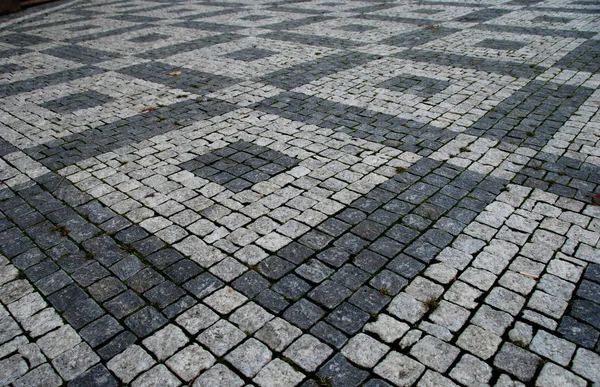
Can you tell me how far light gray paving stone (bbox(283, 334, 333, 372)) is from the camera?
3.35 meters

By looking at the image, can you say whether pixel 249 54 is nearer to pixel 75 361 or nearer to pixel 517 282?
pixel 517 282

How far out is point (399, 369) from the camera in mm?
3295

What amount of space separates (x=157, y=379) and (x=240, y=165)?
10.6ft

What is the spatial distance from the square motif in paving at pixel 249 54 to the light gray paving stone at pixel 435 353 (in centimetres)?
839

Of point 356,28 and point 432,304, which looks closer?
point 432,304

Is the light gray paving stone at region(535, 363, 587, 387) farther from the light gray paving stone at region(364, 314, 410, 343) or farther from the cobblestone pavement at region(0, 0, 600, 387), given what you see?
the light gray paving stone at region(364, 314, 410, 343)

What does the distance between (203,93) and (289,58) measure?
9.08 feet

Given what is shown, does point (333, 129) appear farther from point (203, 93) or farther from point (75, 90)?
point (75, 90)

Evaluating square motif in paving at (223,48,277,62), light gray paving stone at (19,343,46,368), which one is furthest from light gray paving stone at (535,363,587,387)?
square motif in paving at (223,48,277,62)

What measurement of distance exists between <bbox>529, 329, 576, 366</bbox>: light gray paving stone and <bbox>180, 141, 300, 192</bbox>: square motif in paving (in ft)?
10.9

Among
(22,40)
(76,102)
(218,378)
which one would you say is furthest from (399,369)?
(22,40)

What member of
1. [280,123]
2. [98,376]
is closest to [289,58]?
[280,123]

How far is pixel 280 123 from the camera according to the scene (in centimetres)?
728

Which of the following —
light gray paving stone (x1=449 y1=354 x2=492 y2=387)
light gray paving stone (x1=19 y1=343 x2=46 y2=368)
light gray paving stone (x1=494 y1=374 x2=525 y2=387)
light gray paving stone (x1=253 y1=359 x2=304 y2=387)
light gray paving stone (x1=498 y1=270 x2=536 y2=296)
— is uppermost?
light gray paving stone (x1=498 y1=270 x2=536 y2=296)
